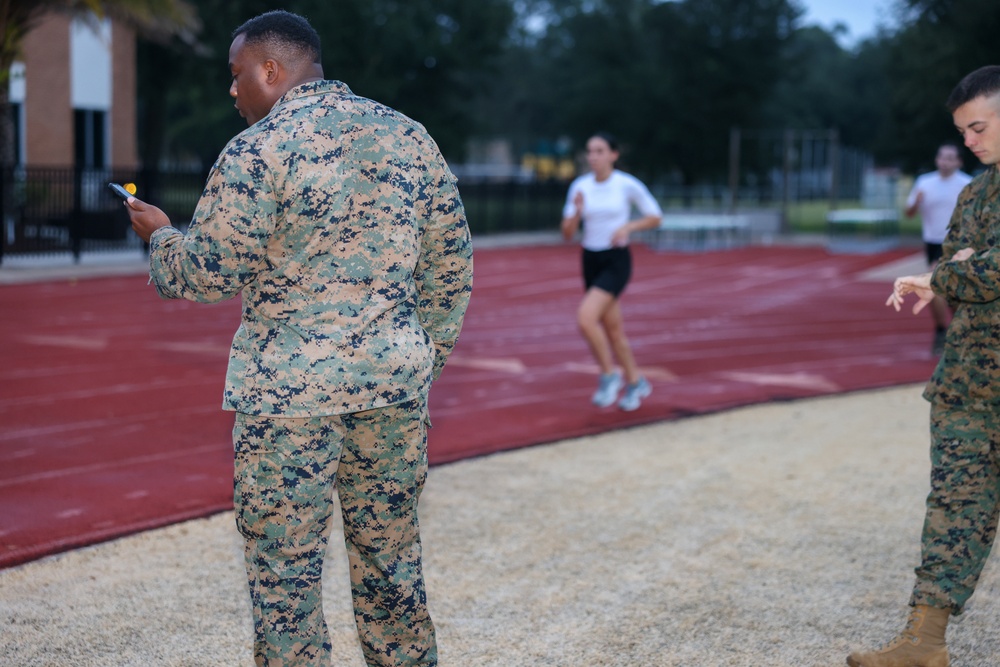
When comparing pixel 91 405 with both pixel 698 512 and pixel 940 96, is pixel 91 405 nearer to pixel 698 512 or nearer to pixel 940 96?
pixel 698 512

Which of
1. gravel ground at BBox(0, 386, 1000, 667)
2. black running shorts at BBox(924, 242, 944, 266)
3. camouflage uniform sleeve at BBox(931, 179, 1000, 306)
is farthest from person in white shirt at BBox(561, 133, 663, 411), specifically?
camouflage uniform sleeve at BBox(931, 179, 1000, 306)

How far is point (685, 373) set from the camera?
1102 centimetres

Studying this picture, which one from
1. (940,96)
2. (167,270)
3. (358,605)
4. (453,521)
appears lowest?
(453,521)

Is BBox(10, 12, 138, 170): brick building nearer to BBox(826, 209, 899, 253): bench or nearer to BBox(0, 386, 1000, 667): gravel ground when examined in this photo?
BBox(826, 209, 899, 253): bench

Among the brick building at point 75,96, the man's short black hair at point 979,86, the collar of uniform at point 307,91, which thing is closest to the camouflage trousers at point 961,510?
the man's short black hair at point 979,86

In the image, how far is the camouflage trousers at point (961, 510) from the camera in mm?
4160

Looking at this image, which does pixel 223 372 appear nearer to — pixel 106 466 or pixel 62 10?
pixel 106 466

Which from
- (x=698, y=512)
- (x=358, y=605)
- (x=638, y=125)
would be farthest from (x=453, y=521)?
(x=638, y=125)

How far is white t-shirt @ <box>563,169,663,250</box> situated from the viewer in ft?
29.1

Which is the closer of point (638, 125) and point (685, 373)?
point (685, 373)

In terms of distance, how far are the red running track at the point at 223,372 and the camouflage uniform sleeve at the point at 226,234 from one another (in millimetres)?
2878

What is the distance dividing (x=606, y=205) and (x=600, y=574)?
13.4 ft

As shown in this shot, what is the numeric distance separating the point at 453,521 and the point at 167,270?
11.0 feet

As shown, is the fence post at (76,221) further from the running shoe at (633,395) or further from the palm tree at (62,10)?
the running shoe at (633,395)
